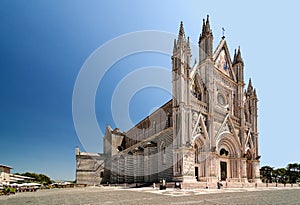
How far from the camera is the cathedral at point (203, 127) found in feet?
99.2

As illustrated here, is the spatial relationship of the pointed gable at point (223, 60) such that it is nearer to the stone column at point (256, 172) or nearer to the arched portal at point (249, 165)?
the arched portal at point (249, 165)

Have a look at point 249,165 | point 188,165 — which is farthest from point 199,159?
point 249,165

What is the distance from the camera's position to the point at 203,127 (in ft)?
107

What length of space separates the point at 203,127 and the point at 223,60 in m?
13.7

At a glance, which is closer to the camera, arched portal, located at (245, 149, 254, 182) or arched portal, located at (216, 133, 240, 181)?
arched portal, located at (216, 133, 240, 181)

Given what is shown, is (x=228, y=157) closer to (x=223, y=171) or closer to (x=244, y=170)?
(x=223, y=171)

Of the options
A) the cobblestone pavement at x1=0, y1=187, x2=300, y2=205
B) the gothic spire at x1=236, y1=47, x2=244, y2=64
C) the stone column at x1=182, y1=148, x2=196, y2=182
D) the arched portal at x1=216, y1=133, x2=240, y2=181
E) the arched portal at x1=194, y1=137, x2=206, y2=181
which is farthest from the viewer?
the gothic spire at x1=236, y1=47, x2=244, y2=64

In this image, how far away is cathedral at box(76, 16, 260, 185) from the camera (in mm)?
30234

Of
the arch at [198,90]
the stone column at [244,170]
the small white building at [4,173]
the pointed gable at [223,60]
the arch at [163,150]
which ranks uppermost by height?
the pointed gable at [223,60]

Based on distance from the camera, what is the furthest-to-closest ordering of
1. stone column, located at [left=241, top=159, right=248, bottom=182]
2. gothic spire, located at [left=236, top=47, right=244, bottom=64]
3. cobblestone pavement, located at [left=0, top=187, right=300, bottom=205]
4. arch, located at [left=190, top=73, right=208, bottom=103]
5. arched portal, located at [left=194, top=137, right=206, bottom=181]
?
gothic spire, located at [left=236, top=47, right=244, bottom=64]
stone column, located at [left=241, top=159, right=248, bottom=182]
arch, located at [left=190, top=73, right=208, bottom=103]
arched portal, located at [left=194, top=137, right=206, bottom=181]
cobblestone pavement, located at [left=0, top=187, right=300, bottom=205]

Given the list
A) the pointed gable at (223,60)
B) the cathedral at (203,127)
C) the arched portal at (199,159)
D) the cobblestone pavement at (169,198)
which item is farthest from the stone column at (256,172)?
the cobblestone pavement at (169,198)

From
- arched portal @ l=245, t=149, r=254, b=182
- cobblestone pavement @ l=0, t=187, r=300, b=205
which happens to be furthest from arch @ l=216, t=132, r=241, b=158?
cobblestone pavement @ l=0, t=187, r=300, b=205

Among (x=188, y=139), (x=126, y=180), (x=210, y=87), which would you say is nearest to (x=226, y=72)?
(x=210, y=87)

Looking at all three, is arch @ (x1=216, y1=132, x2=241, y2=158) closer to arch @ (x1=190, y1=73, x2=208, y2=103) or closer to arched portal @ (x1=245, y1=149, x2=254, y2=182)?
arched portal @ (x1=245, y1=149, x2=254, y2=182)
